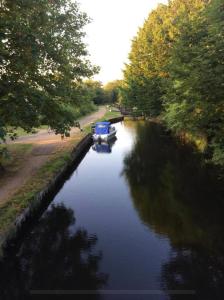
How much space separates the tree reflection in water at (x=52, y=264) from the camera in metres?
13.6

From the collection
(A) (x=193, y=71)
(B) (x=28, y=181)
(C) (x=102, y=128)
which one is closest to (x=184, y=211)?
(A) (x=193, y=71)

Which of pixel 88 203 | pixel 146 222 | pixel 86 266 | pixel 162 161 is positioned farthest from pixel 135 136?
pixel 86 266

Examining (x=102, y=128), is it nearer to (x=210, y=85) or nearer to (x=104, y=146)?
(x=104, y=146)

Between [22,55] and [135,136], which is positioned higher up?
[22,55]

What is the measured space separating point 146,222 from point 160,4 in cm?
6389

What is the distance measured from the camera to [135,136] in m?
54.8

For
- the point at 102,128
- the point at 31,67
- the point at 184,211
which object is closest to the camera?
the point at 31,67

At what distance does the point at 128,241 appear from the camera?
17141 millimetres

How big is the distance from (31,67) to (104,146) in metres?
28.5

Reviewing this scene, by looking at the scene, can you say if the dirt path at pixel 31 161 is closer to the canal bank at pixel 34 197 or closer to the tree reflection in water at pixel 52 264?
the canal bank at pixel 34 197

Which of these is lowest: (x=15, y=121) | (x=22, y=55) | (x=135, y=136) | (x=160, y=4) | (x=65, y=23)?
(x=135, y=136)

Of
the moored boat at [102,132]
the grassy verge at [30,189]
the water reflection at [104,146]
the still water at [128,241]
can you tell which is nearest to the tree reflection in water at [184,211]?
the still water at [128,241]

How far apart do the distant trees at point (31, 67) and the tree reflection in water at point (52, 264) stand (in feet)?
19.0

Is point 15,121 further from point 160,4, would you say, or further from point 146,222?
point 160,4
